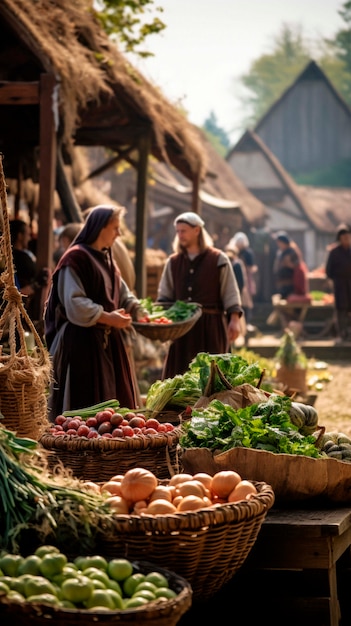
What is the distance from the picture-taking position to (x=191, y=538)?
436 centimetres

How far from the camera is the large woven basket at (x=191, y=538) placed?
170 inches

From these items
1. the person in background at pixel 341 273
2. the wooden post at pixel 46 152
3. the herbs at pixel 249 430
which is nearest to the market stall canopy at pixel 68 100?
the wooden post at pixel 46 152

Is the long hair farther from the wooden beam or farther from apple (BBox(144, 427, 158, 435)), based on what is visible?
the wooden beam

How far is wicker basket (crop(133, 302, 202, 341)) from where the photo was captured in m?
8.80

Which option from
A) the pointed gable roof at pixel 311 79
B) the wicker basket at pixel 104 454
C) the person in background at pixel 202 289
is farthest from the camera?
the pointed gable roof at pixel 311 79

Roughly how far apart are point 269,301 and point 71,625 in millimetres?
31213

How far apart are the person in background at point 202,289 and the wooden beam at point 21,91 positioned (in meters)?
1.56

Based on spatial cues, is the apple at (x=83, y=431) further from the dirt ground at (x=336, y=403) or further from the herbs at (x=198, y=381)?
the dirt ground at (x=336, y=403)

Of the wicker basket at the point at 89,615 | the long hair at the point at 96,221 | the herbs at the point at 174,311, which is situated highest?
the long hair at the point at 96,221

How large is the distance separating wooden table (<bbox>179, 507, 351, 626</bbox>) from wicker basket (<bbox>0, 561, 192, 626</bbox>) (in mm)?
1137

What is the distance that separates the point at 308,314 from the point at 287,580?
20016 millimetres

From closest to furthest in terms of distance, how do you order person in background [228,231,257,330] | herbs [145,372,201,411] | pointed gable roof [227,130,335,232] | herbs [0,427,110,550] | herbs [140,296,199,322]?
herbs [0,427,110,550], herbs [145,372,201,411], herbs [140,296,199,322], person in background [228,231,257,330], pointed gable roof [227,130,335,232]

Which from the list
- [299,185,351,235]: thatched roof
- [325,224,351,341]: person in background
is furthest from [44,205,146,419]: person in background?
[299,185,351,235]: thatched roof

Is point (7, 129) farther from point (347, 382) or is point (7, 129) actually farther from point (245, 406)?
point (245, 406)
